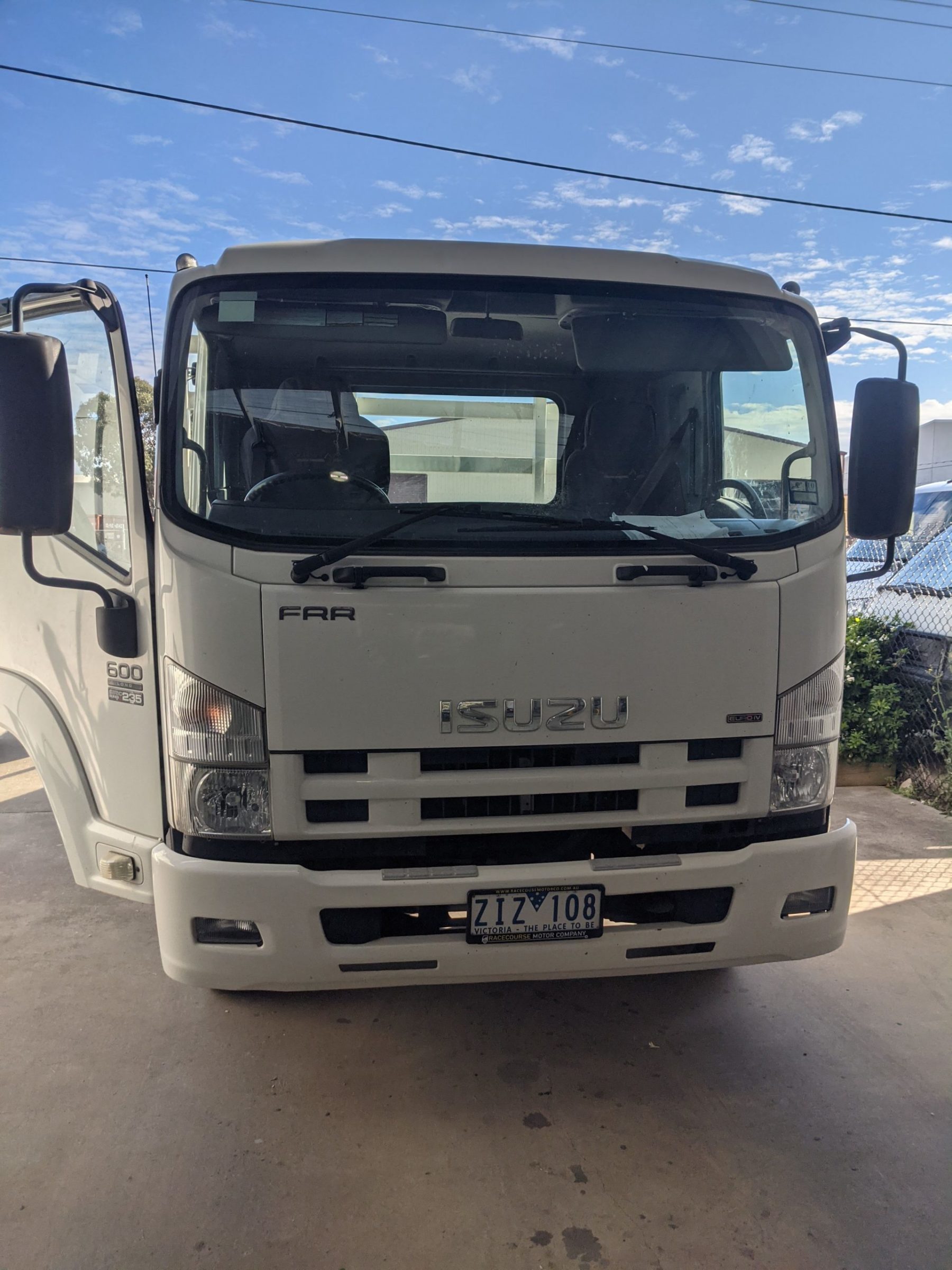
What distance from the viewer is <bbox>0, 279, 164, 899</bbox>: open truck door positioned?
2229 millimetres

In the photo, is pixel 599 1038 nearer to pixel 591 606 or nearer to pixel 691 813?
pixel 691 813

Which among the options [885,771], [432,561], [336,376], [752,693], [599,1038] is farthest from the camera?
[885,771]

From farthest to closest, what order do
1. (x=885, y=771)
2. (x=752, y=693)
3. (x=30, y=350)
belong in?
1. (x=885, y=771)
2. (x=752, y=693)
3. (x=30, y=350)

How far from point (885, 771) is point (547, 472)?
14.0 feet

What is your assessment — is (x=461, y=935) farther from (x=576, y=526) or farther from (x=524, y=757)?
(x=576, y=526)

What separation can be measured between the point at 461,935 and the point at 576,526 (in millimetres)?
1210

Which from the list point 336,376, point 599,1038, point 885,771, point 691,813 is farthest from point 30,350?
point 885,771

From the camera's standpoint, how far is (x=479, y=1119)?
261 centimetres

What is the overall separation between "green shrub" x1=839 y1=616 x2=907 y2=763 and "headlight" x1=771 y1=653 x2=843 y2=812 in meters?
3.46

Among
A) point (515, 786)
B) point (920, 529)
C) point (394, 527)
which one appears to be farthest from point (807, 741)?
point (920, 529)

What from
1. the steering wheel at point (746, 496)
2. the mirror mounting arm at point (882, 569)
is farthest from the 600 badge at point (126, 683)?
the mirror mounting arm at point (882, 569)

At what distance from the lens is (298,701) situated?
2.27 meters

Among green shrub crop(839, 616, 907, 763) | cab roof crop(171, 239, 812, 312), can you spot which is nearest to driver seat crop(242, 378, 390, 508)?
cab roof crop(171, 239, 812, 312)

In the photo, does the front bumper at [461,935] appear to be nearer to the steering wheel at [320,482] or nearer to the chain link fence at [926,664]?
the steering wheel at [320,482]
